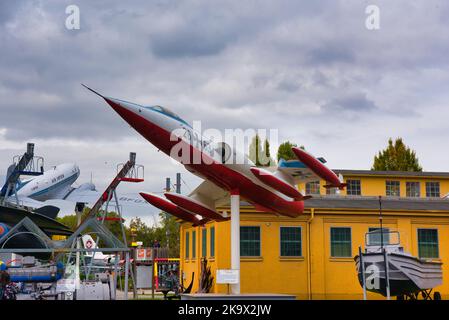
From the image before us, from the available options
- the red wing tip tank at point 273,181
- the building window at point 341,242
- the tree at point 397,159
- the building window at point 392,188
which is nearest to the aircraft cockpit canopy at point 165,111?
the red wing tip tank at point 273,181

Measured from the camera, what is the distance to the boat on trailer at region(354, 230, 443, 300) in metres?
25.1

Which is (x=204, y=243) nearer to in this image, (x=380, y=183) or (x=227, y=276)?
(x=227, y=276)

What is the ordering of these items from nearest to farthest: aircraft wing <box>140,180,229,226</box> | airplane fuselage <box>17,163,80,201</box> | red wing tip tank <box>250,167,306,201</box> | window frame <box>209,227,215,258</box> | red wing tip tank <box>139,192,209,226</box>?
red wing tip tank <box>250,167,306,201</box>, aircraft wing <box>140,180,229,226</box>, red wing tip tank <box>139,192,209,226</box>, window frame <box>209,227,215,258</box>, airplane fuselage <box>17,163,80,201</box>

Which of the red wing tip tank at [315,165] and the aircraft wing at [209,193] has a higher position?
the red wing tip tank at [315,165]

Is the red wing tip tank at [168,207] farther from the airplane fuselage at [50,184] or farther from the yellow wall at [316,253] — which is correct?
the airplane fuselage at [50,184]

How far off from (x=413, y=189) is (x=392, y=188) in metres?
1.57

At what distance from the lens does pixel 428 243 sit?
30344 millimetres

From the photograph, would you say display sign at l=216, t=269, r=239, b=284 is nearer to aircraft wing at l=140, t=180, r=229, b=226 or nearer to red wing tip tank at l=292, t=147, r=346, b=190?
aircraft wing at l=140, t=180, r=229, b=226

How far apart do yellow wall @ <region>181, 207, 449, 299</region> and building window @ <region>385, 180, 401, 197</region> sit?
239 inches

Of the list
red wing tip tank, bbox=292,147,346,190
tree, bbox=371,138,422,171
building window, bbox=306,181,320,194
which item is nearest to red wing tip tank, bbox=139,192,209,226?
red wing tip tank, bbox=292,147,346,190

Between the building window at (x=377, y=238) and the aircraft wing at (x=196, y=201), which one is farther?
the building window at (x=377, y=238)

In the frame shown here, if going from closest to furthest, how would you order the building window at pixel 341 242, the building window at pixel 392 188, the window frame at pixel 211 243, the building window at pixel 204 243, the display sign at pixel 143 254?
the window frame at pixel 211 243, the building window at pixel 341 242, the building window at pixel 204 243, the building window at pixel 392 188, the display sign at pixel 143 254

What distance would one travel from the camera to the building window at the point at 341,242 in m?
29.6
